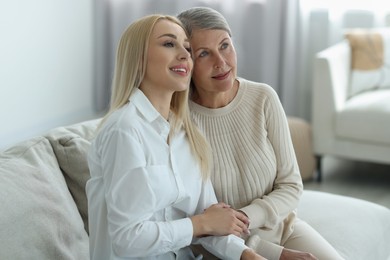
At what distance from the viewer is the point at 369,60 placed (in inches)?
158

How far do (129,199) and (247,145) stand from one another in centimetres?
50

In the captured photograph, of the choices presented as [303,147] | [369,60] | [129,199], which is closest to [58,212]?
[129,199]

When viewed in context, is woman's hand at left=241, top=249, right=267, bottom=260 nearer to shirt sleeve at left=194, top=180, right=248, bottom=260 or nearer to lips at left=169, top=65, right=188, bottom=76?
shirt sleeve at left=194, top=180, right=248, bottom=260

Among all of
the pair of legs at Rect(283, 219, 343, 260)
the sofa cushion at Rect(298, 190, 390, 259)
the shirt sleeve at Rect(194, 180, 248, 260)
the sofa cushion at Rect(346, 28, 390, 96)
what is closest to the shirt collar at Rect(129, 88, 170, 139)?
the shirt sleeve at Rect(194, 180, 248, 260)

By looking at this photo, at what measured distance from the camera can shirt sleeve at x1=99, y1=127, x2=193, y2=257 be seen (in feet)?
4.74

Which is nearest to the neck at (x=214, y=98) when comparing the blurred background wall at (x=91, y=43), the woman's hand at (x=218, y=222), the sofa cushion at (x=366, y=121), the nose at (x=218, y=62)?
the nose at (x=218, y=62)

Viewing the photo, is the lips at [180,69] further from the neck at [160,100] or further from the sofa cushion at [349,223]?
the sofa cushion at [349,223]

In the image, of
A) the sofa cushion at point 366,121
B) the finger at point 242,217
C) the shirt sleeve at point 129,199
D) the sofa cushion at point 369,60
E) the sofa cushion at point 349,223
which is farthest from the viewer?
the sofa cushion at point 369,60

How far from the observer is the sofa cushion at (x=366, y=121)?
11.9 ft

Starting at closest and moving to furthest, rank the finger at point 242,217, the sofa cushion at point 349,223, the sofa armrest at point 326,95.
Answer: the finger at point 242,217, the sofa cushion at point 349,223, the sofa armrest at point 326,95

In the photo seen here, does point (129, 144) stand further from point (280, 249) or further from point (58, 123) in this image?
point (58, 123)

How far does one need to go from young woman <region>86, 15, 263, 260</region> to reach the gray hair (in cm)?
14

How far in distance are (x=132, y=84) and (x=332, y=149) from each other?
2.42m

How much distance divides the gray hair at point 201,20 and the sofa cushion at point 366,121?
6.73 feet
